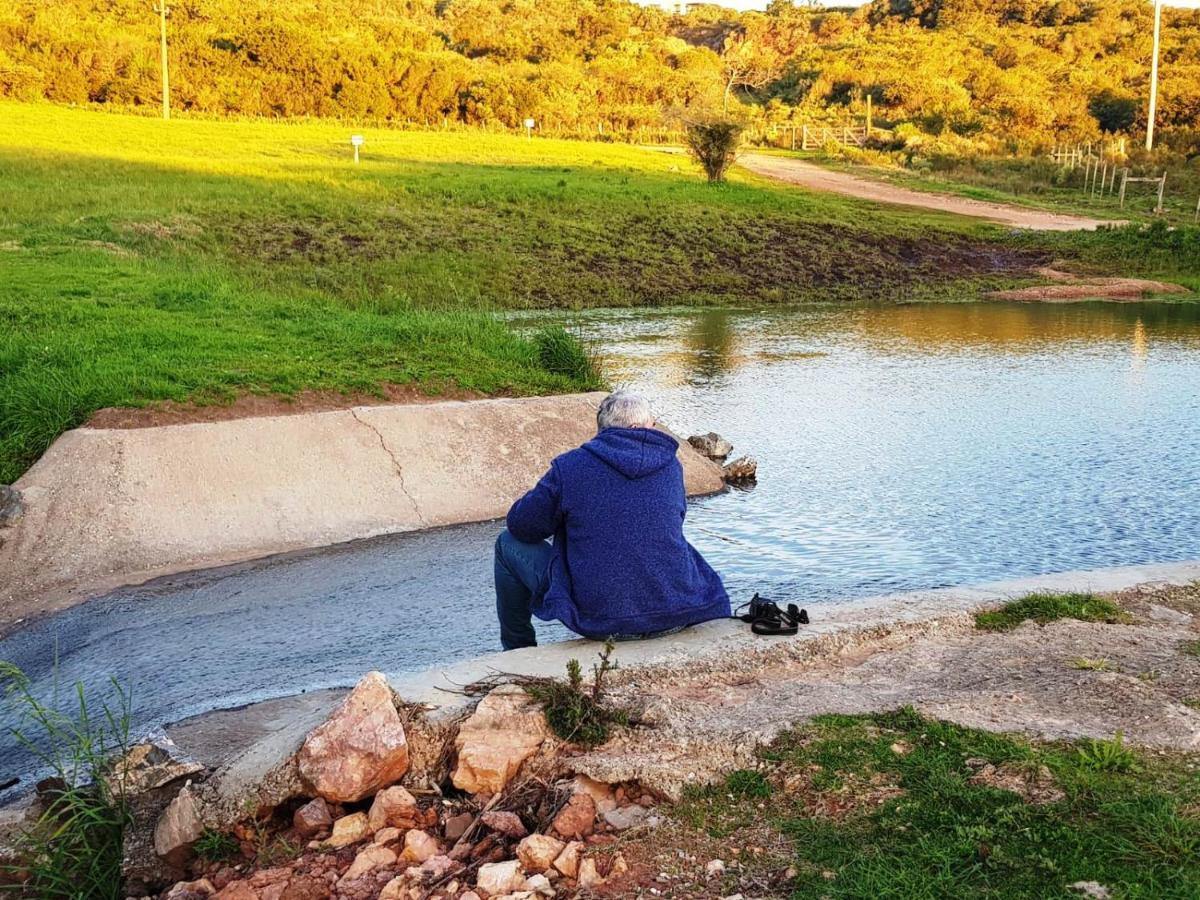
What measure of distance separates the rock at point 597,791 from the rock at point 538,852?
30cm

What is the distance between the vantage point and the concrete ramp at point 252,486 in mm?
8430

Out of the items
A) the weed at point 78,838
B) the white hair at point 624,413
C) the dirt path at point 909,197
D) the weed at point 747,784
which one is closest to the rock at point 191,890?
the weed at point 78,838

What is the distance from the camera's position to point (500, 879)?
3.71m

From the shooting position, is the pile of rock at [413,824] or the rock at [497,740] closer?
the pile of rock at [413,824]

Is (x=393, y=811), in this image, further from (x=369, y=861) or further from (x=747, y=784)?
(x=747, y=784)

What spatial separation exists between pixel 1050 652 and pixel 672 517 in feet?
5.49

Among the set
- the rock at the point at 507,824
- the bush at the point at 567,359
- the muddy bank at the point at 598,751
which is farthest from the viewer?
the bush at the point at 567,359

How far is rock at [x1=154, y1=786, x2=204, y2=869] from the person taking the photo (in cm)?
419

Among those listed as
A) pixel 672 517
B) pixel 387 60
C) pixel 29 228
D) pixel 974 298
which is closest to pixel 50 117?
pixel 387 60

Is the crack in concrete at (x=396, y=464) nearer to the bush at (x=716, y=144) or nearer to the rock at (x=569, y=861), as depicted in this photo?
the rock at (x=569, y=861)

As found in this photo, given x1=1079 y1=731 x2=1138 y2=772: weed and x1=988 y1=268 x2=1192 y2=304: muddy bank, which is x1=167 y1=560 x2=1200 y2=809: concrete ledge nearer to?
x1=1079 y1=731 x2=1138 y2=772: weed

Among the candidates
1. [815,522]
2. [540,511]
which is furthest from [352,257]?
[540,511]

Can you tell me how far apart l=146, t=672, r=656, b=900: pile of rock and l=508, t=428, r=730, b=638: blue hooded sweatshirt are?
0.87 m

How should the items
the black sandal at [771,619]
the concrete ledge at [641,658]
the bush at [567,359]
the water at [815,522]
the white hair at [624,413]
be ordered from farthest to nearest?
the bush at [567,359] < the water at [815,522] < the black sandal at [771,619] < the white hair at [624,413] < the concrete ledge at [641,658]
